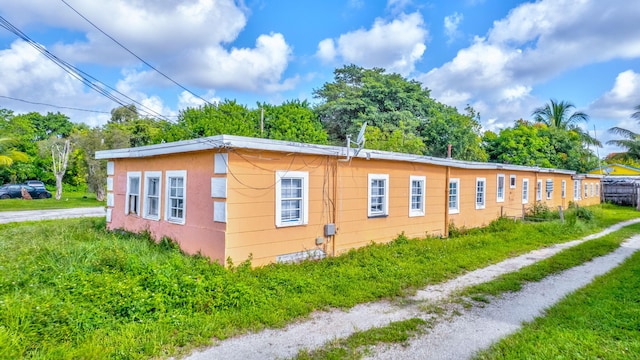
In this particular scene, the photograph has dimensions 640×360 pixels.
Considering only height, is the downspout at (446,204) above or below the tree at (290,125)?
below

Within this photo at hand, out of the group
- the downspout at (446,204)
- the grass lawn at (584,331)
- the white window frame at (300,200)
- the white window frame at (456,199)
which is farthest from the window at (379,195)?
the grass lawn at (584,331)

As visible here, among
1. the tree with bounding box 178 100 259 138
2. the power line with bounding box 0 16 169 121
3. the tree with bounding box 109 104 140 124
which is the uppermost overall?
the tree with bounding box 109 104 140 124

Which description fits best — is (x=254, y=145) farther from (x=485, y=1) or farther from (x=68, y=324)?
(x=485, y=1)

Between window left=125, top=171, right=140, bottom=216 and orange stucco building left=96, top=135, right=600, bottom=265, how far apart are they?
3 cm

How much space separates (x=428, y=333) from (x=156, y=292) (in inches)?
146

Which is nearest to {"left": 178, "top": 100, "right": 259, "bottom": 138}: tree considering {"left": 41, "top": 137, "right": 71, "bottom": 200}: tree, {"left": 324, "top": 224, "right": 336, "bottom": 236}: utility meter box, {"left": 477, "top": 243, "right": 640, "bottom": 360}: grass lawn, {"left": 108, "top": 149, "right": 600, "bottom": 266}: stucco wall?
{"left": 108, "top": 149, "right": 600, "bottom": 266}: stucco wall

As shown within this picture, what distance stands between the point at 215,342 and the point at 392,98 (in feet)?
74.2

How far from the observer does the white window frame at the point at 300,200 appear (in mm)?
7296

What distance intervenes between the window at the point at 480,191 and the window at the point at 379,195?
592 centimetres

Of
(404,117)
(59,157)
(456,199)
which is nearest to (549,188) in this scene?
(404,117)

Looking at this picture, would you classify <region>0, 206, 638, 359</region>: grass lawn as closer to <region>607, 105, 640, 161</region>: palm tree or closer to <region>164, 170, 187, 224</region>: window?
<region>164, 170, 187, 224</region>: window

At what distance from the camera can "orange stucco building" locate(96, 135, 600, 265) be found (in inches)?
263

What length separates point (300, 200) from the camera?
775cm

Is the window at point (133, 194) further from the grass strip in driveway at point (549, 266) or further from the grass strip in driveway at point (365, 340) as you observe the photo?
the grass strip in driveway at point (549, 266)
